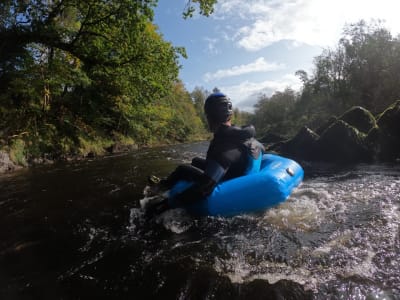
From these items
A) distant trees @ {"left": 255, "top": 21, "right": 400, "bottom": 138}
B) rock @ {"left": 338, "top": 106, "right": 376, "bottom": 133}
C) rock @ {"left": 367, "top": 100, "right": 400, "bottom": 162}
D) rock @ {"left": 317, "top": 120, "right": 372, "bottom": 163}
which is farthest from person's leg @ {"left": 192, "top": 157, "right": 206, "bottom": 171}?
distant trees @ {"left": 255, "top": 21, "right": 400, "bottom": 138}

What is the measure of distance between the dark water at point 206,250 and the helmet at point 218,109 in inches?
60.7

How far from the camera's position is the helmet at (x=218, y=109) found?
384 centimetres

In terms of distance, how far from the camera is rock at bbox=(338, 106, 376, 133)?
33.8ft

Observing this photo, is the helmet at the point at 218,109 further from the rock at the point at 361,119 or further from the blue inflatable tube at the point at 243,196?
the rock at the point at 361,119

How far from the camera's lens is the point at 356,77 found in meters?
26.9

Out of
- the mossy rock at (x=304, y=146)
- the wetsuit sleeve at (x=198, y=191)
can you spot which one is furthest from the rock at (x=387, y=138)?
the wetsuit sleeve at (x=198, y=191)

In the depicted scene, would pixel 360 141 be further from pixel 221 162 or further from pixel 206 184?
pixel 206 184

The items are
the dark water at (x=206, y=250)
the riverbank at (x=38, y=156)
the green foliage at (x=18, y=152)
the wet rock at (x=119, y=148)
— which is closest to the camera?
the dark water at (x=206, y=250)

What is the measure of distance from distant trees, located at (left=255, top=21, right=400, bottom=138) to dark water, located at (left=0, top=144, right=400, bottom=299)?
2294cm

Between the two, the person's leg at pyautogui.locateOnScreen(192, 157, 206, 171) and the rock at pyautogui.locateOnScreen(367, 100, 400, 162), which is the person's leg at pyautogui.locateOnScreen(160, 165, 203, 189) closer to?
the person's leg at pyautogui.locateOnScreen(192, 157, 206, 171)

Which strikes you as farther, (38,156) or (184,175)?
(38,156)

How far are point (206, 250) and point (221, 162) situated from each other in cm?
129

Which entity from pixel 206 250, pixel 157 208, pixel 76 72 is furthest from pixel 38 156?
pixel 206 250

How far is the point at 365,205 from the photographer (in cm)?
385
